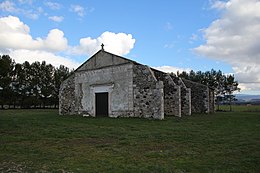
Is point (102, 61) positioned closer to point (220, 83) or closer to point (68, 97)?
point (68, 97)

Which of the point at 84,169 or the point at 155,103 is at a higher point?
the point at 155,103

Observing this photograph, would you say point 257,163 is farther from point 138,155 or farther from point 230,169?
point 138,155

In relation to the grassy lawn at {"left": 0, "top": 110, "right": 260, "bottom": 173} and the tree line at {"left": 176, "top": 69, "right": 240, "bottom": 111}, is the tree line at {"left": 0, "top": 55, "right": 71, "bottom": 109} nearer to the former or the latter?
the tree line at {"left": 176, "top": 69, "right": 240, "bottom": 111}

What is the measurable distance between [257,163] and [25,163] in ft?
16.5

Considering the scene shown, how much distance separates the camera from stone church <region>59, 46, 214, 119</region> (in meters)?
18.4

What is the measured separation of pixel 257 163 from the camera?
5.59m

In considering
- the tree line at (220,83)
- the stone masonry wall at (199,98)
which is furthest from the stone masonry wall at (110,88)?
the tree line at (220,83)

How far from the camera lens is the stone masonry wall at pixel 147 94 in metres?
17.7

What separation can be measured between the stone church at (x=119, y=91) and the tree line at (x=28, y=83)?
19.4m

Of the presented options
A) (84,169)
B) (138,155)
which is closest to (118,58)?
(138,155)

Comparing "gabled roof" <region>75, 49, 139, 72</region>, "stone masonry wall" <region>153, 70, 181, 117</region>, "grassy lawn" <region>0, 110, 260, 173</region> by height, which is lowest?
"grassy lawn" <region>0, 110, 260, 173</region>

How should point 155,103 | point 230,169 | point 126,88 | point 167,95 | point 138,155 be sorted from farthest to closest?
1. point 167,95
2. point 126,88
3. point 155,103
4. point 138,155
5. point 230,169

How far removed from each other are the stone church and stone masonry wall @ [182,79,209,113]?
4.28 m

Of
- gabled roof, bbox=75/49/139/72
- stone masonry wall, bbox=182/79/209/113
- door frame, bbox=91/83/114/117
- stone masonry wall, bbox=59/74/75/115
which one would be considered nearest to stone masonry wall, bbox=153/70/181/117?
gabled roof, bbox=75/49/139/72
